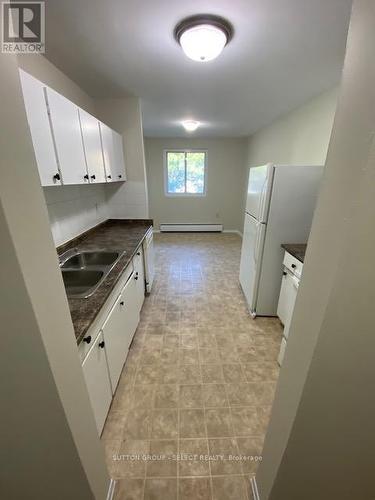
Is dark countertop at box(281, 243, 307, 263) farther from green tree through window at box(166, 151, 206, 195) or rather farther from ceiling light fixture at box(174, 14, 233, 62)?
green tree through window at box(166, 151, 206, 195)

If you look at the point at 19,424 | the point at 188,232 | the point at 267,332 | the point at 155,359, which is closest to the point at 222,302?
the point at 267,332

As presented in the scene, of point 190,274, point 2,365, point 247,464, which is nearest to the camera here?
point 2,365

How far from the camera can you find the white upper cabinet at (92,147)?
1842 millimetres

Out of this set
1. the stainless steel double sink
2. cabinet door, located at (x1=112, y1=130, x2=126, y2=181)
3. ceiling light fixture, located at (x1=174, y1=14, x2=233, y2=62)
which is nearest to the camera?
ceiling light fixture, located at (x1=174, y1=14, x2=233, y2=62)

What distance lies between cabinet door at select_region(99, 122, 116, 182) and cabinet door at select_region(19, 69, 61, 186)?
96 centimetres

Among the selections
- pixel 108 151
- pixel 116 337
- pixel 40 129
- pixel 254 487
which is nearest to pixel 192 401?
pixel 254 487

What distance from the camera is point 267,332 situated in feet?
7.73

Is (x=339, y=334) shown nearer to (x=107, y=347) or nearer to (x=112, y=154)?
(x=107, y=347)

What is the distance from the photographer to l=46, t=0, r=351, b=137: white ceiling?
1253mm

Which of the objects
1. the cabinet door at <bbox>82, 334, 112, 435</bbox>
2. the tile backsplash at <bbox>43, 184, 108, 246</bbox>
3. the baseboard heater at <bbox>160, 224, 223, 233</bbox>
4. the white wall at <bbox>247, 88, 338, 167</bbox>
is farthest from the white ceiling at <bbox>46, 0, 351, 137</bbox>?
the baseboard heater at <bbox>160, 224, 223, 233</bbox>

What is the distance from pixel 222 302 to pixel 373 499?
6.62ft

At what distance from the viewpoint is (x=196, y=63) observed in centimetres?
187

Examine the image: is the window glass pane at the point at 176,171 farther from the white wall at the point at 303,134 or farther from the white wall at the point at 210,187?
the white wall at the point at 303,134

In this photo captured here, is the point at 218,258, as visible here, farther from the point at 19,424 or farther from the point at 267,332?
the point at 19,424
